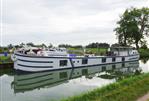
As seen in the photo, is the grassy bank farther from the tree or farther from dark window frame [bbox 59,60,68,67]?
the tree

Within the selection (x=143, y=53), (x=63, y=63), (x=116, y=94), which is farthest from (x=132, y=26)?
(x=116, y=94)

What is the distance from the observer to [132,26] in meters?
68.9

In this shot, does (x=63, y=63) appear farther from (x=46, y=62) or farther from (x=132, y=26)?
(x=132, y=26)

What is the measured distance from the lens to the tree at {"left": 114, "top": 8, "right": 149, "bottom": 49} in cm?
6894

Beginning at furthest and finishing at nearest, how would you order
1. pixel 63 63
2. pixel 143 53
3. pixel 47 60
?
1. pixel 143 53
2. pixel 63 63
3. pixel 47 60

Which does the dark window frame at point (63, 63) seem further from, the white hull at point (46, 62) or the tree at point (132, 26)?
the tree at point (132, 26)

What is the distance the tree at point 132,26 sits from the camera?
68.9 m

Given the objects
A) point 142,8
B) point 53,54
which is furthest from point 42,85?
point 142,8

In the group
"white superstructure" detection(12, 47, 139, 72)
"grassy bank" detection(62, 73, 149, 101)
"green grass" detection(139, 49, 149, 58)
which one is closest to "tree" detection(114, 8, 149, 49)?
"green grass" detection(139, 49, 149, 58)

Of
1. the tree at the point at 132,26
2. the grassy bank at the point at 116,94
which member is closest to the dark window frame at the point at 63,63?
the grassy bank at the point at 116,94

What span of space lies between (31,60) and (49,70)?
2842mm

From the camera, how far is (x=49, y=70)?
32.5 m

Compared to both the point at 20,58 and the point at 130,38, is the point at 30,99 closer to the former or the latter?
the point at 20,58

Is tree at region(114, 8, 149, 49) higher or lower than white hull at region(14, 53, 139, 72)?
higher
